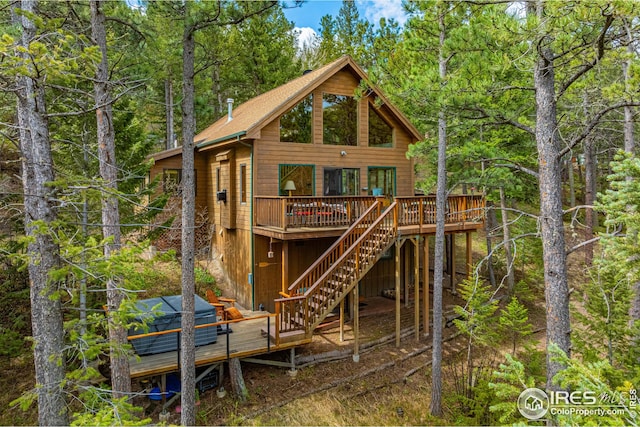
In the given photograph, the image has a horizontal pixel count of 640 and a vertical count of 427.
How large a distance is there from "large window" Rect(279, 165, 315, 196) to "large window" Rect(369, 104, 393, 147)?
9.20 feet

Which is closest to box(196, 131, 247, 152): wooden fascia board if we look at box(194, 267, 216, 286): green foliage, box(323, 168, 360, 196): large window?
box(323, 168, 360, 196): large window

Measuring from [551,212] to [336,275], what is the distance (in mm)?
5827

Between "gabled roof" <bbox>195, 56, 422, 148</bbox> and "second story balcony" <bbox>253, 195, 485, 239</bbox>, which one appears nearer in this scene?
"second story balcony" <bbox>253, 195, 485, 239</bbox>

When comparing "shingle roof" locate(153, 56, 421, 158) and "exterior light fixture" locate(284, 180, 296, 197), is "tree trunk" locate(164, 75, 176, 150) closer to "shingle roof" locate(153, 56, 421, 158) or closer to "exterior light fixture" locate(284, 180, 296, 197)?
"shingle roof" locate(153, 56, 421, 158)

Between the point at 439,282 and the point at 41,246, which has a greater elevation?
the point at 41,246

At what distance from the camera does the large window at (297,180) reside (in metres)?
12.6

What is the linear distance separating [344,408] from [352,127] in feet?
30.4

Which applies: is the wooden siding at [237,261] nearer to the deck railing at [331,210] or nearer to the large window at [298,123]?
the deck railing at [331,210]

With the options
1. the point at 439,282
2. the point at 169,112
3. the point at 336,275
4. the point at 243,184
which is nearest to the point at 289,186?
the point at 243,184

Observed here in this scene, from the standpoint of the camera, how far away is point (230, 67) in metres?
22.4

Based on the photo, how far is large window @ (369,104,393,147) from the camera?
1420 cm

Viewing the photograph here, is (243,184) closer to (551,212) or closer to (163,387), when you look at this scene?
(163,387)

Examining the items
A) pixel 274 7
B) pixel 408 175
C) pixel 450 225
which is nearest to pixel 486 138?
pixel 408 175

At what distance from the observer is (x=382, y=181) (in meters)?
14.6
